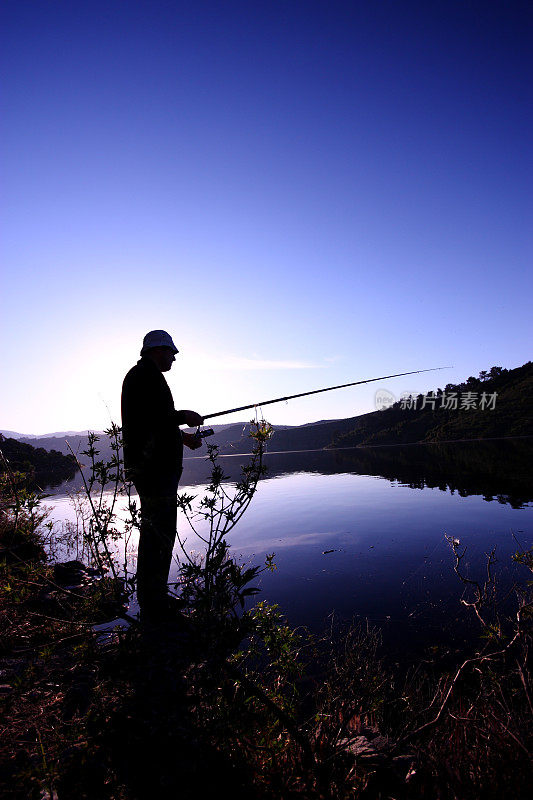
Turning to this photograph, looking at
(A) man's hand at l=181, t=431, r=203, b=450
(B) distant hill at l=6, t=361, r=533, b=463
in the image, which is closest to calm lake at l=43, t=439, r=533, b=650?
(A) man's hand at l=181, t=431, r=203, b=450

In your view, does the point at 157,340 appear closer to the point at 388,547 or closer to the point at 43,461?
the point at 388,547

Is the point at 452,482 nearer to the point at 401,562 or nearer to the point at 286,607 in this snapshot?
the point at 401,562

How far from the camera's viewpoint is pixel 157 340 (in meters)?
4.78

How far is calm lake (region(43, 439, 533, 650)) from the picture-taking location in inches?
341

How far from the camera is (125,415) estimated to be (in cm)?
441

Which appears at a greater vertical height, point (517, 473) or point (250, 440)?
point (250, 440)

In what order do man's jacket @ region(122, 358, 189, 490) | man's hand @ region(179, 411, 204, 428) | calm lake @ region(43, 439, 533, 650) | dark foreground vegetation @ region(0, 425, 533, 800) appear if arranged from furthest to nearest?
1. calm lake @ region(43, 439, 533, 650)
2. man's hand @ region(179, 411, 204, 428)
3. man's jacket @ region(122, 358, 189, 490)
4. dark foreground vegetation @ region(0, 425, 533, 800)

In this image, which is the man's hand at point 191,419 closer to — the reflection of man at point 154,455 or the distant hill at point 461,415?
the reflection of man at point 154,455

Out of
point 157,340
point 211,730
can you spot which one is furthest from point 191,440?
point 211,730

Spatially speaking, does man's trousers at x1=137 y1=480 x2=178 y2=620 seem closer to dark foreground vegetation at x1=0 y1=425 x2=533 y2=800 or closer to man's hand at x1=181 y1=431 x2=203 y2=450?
dark foreground vegetation at x1=0 y1=425 x2=533 y2=800

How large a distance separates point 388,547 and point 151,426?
1171 centimetres

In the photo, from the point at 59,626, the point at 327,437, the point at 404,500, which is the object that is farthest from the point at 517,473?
the point at 327,437

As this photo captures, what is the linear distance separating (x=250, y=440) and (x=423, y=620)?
761 cm

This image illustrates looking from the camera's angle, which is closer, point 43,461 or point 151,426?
point 151,426
